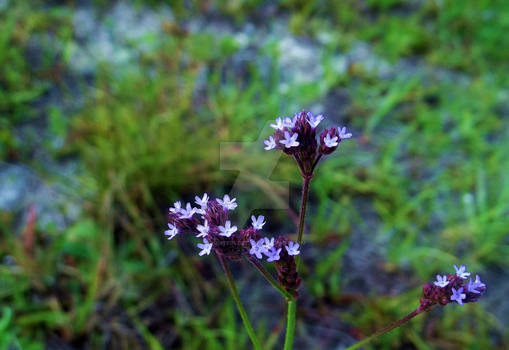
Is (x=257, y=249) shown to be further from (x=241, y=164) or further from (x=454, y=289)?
(x=241, y=164)

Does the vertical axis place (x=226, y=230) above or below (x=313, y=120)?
below

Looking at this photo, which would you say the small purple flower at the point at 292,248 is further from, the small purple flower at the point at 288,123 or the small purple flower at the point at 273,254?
the small purple flower at the point at 288,123

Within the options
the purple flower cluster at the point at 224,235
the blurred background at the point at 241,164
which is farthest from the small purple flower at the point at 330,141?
the blurred background at the point at 241,164

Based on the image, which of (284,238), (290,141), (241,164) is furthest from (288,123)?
(241,164)

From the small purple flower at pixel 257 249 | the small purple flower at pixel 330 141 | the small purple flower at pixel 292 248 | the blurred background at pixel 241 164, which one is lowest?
the small purple flower at pixel 257 249

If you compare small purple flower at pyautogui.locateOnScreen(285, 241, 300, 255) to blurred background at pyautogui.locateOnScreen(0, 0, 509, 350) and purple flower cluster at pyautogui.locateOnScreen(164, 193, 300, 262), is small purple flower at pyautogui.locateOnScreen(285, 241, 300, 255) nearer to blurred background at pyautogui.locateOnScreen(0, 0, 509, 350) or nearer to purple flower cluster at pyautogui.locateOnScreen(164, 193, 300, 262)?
purple flower cluster at pyautogui.locateOnScreen(164, 193, 300, 262)

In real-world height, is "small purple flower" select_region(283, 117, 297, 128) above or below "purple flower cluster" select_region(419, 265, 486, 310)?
above

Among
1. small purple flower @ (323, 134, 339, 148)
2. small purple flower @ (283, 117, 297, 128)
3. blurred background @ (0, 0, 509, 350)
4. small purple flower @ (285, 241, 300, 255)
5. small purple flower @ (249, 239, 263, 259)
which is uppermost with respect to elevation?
blurred background @ (0, 0, 509, 350)

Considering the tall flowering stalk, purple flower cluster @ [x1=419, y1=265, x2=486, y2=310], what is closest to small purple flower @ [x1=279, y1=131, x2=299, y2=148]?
the tall flowering stalk
